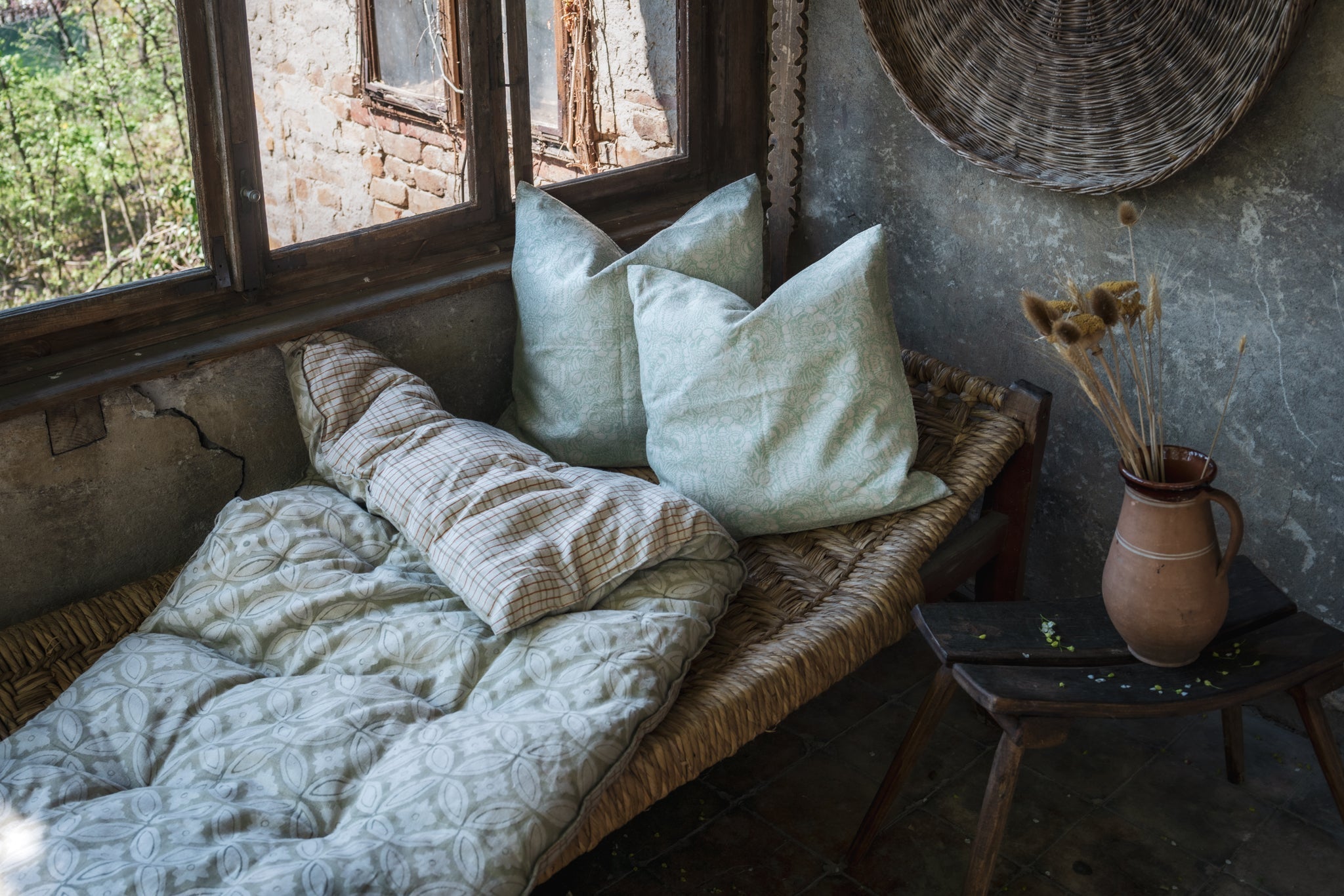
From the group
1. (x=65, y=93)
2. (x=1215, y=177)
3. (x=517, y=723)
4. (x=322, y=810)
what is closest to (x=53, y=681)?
(x=322, y=810)

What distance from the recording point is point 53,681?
72.0 inches

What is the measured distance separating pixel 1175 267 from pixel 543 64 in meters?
1.43

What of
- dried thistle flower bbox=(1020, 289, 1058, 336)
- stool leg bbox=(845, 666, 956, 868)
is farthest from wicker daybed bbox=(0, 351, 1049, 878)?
dried thistle flower bbox=(1020, 289, 1058, 336)

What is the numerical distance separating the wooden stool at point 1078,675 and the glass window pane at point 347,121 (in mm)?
1414

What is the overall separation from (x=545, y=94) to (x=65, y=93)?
97.5 inches

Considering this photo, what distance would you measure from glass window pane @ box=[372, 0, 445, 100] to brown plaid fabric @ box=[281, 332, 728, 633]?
2.33 ft

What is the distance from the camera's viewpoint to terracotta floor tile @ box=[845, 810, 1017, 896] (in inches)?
75.2

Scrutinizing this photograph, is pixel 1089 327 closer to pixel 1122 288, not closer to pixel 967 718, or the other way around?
pixel 1122 288

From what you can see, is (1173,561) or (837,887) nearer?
(1173,561)

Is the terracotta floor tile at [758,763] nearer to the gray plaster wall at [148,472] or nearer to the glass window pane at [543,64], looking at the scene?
the gray plaster wall at [148,472]

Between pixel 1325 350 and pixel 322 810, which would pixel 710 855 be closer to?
pixel 322 810

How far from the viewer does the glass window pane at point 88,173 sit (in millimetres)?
4070

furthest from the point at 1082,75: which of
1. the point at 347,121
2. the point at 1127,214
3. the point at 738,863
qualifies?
the point at 347,121

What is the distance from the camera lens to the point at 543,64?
101 inches
